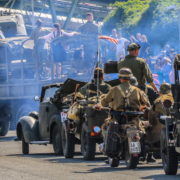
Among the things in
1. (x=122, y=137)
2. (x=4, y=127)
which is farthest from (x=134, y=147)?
(x=4, y=127)

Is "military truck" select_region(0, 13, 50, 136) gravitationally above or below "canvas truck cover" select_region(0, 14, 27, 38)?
below

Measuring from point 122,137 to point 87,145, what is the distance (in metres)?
2.01

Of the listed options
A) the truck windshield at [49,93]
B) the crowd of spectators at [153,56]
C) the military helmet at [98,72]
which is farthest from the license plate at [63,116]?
the crowd of spectators at [153,56]

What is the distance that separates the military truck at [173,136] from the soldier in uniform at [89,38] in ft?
44.1

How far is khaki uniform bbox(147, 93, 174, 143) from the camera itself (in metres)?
14.2

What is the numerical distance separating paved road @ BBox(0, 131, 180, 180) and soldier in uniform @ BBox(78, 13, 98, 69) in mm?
8739

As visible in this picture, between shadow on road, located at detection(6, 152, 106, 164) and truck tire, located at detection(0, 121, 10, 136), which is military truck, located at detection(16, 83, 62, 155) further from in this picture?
truck tire, located at detection(0, 121, 10, 136)

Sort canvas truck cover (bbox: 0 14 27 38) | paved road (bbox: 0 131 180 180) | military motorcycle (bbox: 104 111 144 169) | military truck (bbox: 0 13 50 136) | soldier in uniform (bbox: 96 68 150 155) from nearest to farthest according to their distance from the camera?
1. paved road (bbox: 0 131 180 180)
2. military motorcycle (bbox: 104 111 144 169)
3. soldier in uniform (bbox: 96 68 150 155)
4. military truck (bbox: 0 13 50 136)
5. canvas truck cover (bbox: 0 14 27 38)

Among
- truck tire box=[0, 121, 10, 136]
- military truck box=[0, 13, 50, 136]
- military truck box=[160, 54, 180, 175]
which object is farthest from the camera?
military truck box=[0, 13, 50, 136]

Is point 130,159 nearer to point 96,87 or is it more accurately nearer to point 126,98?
point 126,98

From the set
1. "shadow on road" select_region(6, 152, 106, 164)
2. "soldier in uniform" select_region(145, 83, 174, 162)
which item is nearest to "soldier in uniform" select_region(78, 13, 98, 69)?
"shadow on road" select_region(6, 152, 106, 164)

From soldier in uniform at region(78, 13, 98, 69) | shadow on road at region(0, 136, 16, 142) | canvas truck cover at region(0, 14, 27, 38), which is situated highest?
canvas truck cover at region(0, 14, 27, 38)

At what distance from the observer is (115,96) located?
14.0 metres

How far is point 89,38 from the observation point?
26.6 metres
